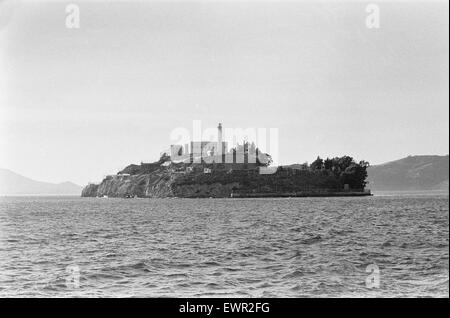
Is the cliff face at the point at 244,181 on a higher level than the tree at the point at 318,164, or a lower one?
A: lower

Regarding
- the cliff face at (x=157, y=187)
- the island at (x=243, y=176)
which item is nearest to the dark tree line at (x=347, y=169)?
the island at (x=243, y=176)

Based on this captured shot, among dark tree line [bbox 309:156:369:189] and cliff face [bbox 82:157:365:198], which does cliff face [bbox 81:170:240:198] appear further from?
dark tree line [bbox 309:156:369:189]

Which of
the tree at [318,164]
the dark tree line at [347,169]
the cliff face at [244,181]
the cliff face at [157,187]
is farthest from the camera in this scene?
the cliff face at [157,187]

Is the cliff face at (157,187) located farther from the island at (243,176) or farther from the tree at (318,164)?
the tree at (318,164)

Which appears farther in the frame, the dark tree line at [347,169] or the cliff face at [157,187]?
the cliff face at [157,187]

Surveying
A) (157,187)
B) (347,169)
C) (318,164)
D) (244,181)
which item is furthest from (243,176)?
(157,187)

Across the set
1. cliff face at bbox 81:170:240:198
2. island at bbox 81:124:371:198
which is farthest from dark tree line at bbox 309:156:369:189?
cliff face at bbox 81:170:240:198

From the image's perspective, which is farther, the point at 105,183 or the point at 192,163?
the point at 105,183
